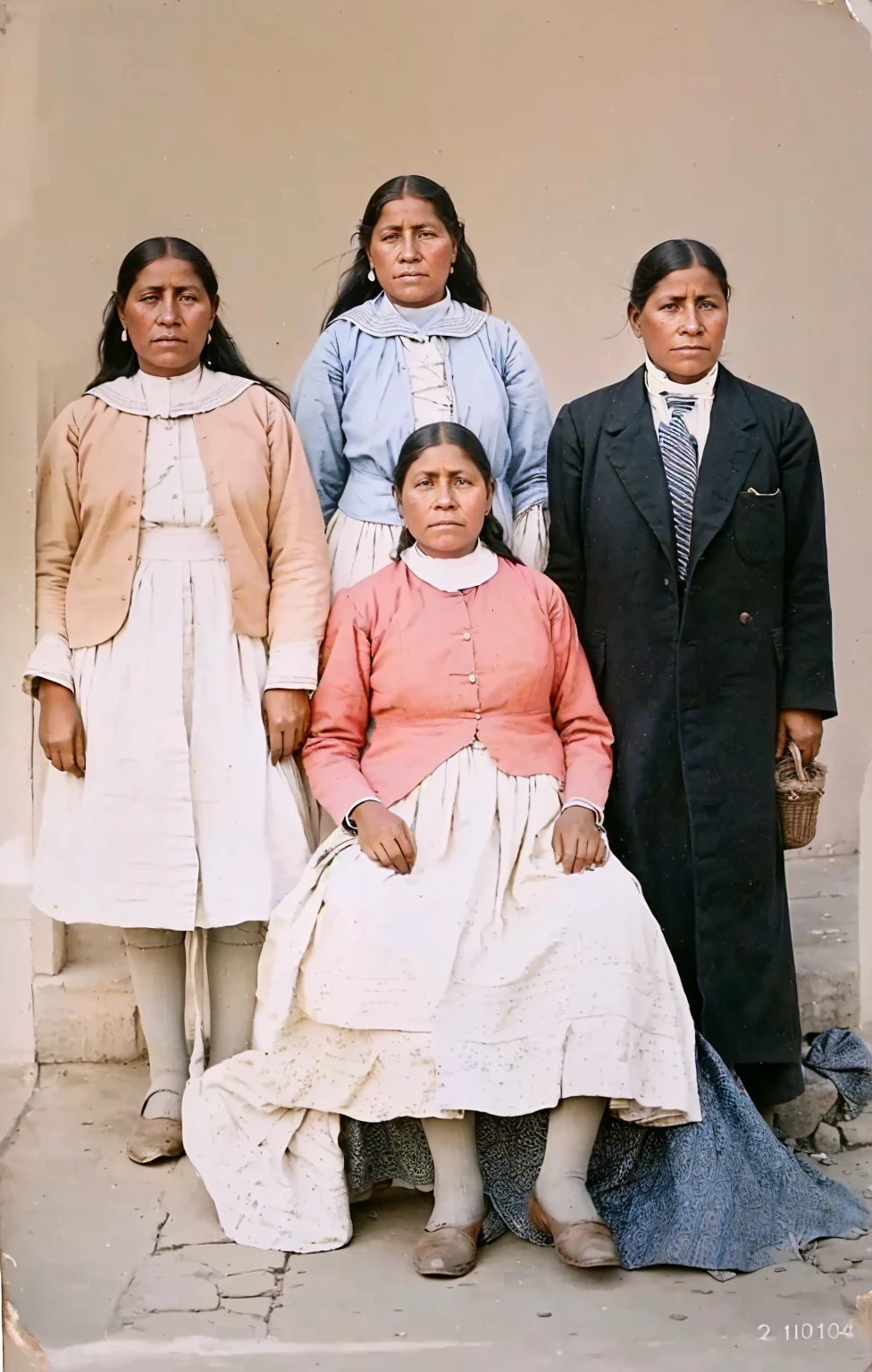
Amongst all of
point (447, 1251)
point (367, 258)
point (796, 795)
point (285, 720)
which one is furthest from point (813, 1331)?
point (367, 258)

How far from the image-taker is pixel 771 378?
4383mm

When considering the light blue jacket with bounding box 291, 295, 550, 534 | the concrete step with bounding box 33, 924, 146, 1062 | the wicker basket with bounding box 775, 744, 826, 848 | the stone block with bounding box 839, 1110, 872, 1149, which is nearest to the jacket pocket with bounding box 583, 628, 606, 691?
the light blue jacket with bounding box 291, 295, 550, 534

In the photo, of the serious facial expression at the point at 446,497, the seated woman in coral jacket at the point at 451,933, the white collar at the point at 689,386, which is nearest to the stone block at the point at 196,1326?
the seated woman in coral jacket at the point at 451,933

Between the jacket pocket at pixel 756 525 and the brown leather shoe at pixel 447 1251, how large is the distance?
1.57 meters

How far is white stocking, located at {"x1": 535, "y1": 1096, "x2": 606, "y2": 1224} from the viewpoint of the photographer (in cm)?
313

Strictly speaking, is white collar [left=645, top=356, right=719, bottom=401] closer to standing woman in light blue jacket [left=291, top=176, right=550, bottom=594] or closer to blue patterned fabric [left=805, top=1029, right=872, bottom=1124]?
standing woman in light blue jacket [left=291, top=176, right=550, bottom=594]

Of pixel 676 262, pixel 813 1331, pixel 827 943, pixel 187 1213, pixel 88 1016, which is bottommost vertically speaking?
pixel 813 1331

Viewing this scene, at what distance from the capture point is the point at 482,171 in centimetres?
406

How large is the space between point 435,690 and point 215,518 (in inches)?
24.6

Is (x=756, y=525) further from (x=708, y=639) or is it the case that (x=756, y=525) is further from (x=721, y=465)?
(x=708, y=639)

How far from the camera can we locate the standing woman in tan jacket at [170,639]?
11.6ft

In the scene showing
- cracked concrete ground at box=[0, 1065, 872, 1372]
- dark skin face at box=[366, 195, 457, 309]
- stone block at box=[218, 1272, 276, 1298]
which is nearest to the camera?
cracked concrete ground at box=[0, 1065, 872, 1372]

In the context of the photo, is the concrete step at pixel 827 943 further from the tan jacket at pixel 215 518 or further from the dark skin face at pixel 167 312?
the dark skin face at pixel 167 312

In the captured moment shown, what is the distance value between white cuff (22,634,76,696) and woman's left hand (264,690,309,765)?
0.44 meters
